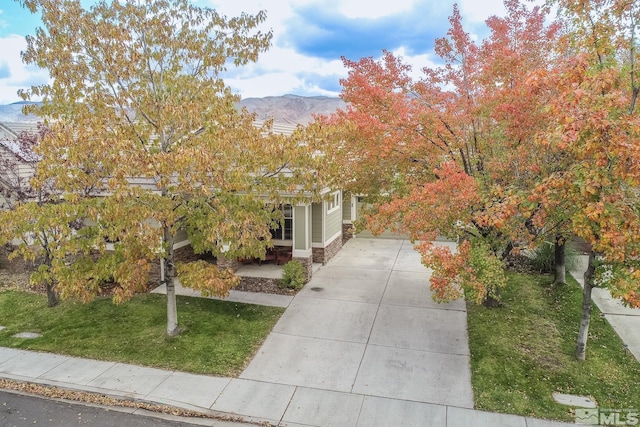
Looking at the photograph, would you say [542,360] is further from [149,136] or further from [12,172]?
[12,172]

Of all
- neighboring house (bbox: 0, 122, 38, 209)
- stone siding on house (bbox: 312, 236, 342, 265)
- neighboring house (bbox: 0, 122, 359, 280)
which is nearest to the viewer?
neighboring house (bbox: 0, 122, 38, 209)

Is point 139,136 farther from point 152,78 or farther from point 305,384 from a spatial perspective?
point 305,384

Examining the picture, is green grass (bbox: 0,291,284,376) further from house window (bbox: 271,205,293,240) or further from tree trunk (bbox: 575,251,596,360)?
tree trunk (bbox: 575,251,596,360)

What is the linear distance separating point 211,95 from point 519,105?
6309mm

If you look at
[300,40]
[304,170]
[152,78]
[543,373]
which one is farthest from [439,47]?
[300,40]

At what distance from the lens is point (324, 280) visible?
13.4 meters

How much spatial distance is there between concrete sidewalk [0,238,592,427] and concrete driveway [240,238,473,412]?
2 centimetres

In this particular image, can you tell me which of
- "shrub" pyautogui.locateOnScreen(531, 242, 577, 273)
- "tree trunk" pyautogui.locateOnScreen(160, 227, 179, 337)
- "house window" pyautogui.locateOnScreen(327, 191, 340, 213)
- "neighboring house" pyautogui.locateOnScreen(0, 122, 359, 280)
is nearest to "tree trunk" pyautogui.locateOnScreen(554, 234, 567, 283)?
"shrub" pyautogui.locateOnScreen(531, 242, 577, 273)

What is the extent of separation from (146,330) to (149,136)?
449cm

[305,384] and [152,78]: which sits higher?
[152,78]

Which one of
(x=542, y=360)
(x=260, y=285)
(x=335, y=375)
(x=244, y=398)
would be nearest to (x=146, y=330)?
A: (x=260, y=285)

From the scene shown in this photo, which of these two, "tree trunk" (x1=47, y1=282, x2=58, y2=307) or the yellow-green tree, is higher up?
the yellow-green tree

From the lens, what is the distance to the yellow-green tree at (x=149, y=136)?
24.2 feet

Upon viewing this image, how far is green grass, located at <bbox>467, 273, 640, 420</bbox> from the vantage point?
22.6ft
